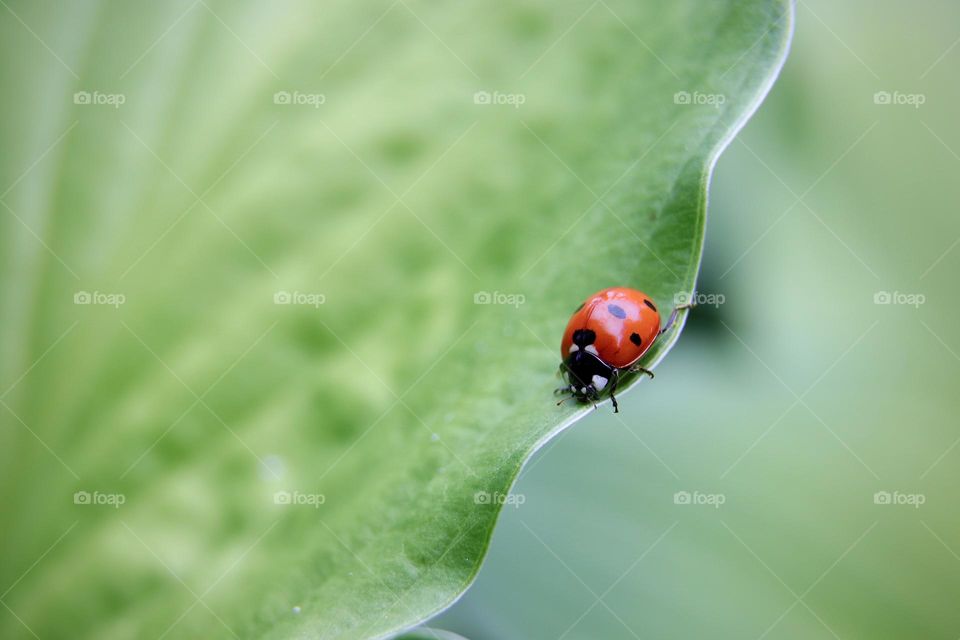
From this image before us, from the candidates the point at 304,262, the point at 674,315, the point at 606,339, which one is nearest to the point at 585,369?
the point at 606,339

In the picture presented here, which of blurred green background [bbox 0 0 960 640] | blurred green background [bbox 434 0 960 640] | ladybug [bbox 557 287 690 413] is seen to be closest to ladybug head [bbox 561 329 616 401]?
ladybug [bbox 557 287 690 413]

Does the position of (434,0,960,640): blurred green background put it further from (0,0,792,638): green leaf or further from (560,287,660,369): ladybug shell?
(0,0,792,638): green leaf

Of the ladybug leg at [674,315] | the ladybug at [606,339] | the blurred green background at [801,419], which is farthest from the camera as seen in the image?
the blurred green background at [801,419]

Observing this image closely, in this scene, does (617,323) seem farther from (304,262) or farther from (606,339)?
(304,262)

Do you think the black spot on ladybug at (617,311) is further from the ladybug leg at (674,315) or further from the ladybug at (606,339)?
the ladybug leg at (674,315)

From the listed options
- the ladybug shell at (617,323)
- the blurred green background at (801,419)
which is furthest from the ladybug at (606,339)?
the blurred green background at (801,419)

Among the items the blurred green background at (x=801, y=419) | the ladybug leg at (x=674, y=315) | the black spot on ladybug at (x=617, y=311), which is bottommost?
the blurred green background at (x=801, y=419)
